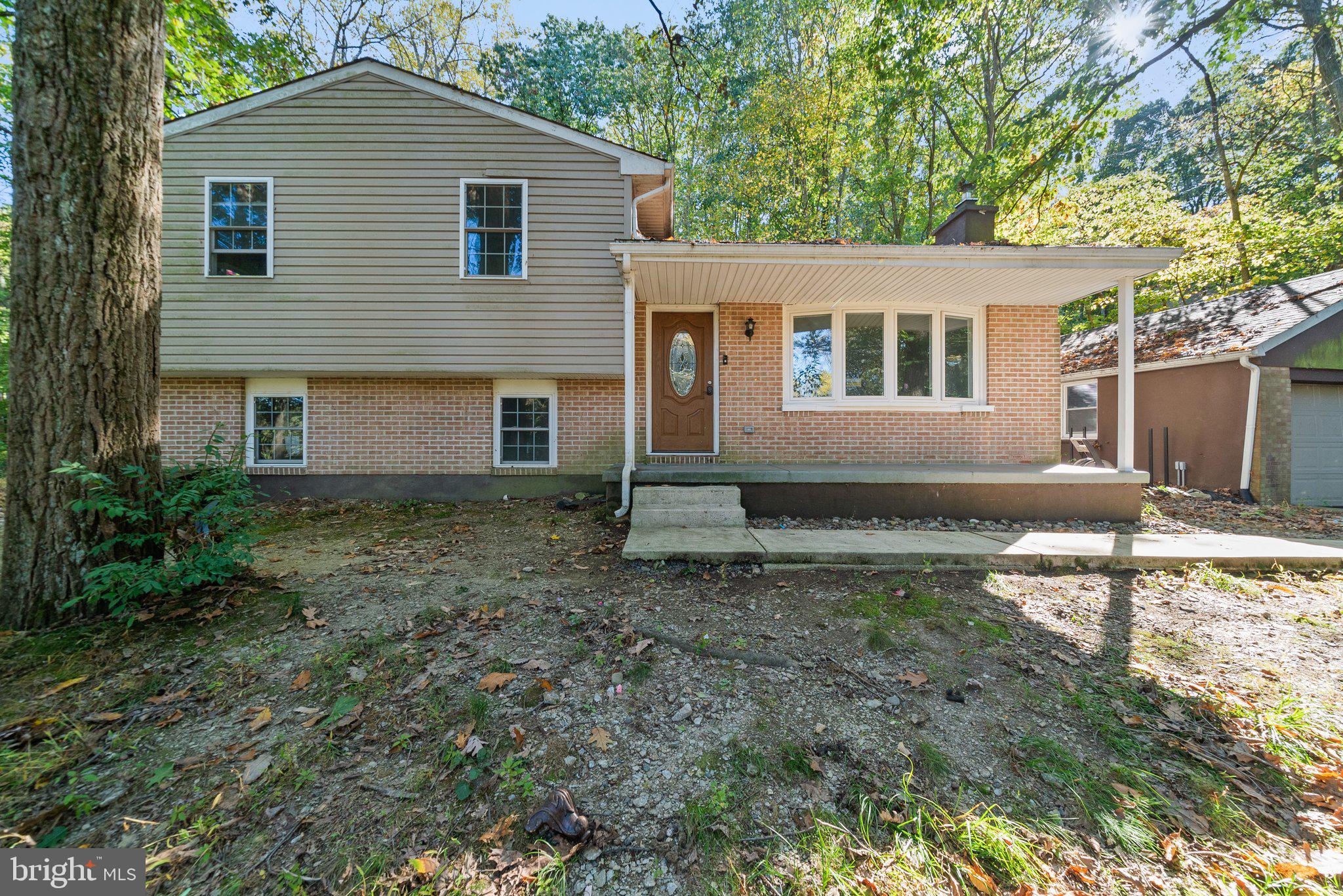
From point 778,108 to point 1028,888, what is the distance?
18414mm

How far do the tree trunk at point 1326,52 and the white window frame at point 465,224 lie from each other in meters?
18.4

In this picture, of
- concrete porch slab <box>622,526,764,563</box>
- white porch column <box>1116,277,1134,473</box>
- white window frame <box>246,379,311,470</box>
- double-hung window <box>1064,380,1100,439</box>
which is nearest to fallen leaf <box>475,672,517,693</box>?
concrete porch slab <box>622,526,764,563</box>

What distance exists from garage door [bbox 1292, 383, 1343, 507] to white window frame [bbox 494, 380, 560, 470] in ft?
37.6

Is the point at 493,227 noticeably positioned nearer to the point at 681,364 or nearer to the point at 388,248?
the point at 388,248

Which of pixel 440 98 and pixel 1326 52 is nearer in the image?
pixel 440 98

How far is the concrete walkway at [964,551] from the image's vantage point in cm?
431

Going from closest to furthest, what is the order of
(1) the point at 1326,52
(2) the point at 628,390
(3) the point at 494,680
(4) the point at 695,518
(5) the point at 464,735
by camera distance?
(5) the point at 464,735 < (3) the point at 494,680 < (4) the point at 695,518 < (2) the point at 628,390 < (1) the point at 1326,52

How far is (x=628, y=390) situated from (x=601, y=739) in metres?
4.43

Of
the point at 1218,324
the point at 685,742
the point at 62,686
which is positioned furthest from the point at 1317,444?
the point at 62,686

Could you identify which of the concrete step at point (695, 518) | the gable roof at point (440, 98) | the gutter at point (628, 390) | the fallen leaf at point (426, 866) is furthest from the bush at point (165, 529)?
the gable roof at point (440, 98)

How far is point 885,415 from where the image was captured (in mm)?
7562

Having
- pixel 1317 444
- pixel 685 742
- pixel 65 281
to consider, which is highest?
pixel 65 281

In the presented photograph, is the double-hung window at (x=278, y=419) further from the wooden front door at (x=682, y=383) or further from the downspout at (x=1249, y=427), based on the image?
the downspout at (x=1249, y=427)

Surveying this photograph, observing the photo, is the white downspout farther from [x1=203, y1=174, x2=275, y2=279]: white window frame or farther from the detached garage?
the detached garage
